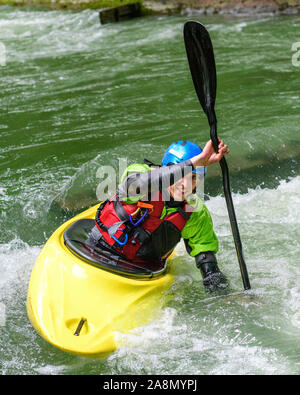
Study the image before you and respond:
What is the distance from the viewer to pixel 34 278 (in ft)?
9.79

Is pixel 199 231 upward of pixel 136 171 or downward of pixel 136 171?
downward

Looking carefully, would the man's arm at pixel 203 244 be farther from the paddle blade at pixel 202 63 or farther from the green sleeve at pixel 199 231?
the paddle blade at pixel 202 63

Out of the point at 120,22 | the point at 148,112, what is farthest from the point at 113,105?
the point at 120,22

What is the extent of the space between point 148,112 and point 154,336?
3712 millimetres

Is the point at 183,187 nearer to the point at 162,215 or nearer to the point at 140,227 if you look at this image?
the point at 162,215

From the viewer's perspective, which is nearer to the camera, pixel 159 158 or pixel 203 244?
pixel 203 244

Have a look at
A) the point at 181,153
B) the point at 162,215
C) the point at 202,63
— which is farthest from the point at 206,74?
the point at 162,215

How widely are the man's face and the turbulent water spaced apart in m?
0.57

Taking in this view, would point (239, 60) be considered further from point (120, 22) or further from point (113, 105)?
point (120, 22)

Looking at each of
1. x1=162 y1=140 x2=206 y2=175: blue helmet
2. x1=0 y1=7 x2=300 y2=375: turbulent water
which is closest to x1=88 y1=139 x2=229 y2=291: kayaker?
x1=162 y1=140 x2=206 y2=175: blue helmet

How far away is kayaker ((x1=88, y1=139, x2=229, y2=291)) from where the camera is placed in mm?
2600

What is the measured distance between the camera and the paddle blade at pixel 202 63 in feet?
9.32

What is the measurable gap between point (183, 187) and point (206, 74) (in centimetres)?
63

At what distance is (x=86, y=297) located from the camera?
285 cm
